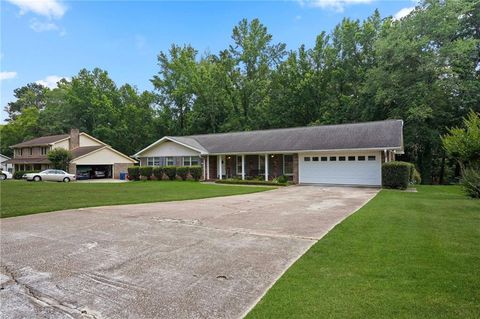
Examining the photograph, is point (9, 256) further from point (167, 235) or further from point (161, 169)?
point (161, 169)

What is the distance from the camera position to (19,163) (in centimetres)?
4128

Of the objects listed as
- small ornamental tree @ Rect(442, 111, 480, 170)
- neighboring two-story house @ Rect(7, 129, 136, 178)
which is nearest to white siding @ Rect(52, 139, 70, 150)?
neighboring two-story house @ Rect(7, 129, 136, 178)

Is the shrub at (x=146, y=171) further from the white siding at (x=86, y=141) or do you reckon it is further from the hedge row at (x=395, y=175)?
the hedge row at (x=395, y=175)

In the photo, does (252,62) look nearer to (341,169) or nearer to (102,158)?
(102,158)

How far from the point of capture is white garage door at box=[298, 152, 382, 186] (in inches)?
772

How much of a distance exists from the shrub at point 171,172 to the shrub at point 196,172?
69.2 inches

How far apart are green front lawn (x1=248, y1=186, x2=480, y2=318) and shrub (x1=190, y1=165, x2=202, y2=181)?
19868 millimetres

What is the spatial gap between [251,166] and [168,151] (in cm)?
838

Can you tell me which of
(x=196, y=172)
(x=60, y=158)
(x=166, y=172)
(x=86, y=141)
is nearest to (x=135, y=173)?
(x=166, y=172)

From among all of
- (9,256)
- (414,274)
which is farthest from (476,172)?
(9,256)

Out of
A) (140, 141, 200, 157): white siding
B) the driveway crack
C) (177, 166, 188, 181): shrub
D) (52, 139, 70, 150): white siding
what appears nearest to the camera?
the driveway crack

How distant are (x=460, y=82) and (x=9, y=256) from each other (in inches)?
1194

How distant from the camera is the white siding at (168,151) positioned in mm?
27598

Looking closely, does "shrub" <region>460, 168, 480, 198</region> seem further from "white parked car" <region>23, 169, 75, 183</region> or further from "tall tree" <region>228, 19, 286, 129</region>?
"white parked car" <region>23, 169, 75, 183</region>
